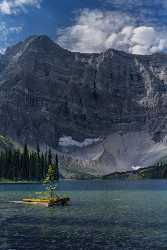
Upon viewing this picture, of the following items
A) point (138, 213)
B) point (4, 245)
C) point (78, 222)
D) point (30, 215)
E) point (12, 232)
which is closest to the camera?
point (4, 245)

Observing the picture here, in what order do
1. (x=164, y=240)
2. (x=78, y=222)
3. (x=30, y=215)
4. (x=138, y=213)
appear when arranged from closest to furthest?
(x=164, y=240)
(x=78, y=222)
(x=30, y=215)
(x=138, y=213)

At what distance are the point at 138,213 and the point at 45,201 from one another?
88.3 ft

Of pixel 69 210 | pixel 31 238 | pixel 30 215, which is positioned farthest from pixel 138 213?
pixel 31 238

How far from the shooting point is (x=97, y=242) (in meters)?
77.8

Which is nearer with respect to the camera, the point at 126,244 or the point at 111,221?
the point at 126,244

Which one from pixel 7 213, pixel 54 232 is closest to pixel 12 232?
pixel 54 232

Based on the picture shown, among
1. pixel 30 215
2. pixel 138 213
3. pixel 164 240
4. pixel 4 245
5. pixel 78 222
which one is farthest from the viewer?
pixel 138 213

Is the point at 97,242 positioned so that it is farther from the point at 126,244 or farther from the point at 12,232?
the point at 12,232

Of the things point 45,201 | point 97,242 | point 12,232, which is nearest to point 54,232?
point 12,232

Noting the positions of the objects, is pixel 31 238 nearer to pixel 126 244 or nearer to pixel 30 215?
pixel 126 244

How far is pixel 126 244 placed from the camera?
2982 inches

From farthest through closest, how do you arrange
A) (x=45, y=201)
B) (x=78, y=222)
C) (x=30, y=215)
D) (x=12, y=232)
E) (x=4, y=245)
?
(x=45, y=201) < (x=30, y=215) < (x=78, y=222) < (x=12, y=232) < (x=4, y=245)

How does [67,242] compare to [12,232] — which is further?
[12,232]

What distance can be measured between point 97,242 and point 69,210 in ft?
167
